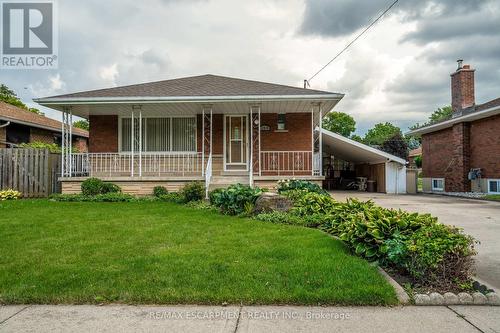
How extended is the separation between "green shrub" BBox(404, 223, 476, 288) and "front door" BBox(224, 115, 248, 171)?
409 inches

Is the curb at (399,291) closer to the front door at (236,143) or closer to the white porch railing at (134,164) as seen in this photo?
the white porch railing at (134,164)

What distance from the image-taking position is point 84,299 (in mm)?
→ 3512

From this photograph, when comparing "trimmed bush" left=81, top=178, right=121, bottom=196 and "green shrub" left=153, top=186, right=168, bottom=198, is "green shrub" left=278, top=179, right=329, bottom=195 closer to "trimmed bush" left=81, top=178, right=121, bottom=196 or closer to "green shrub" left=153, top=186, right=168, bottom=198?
"green shrub" left=153, top=186, right=168, bottom=198

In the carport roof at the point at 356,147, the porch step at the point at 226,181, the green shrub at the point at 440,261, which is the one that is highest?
the carport roof at the point at 356,147

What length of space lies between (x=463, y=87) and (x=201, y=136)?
14840 millimetres

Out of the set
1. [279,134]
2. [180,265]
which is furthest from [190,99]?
[180,265]

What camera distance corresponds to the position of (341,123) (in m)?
58.1

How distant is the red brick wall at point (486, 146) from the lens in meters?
15.4

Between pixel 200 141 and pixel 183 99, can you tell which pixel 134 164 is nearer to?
pixel 200 141

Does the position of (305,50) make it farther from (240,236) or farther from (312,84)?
(240,236)

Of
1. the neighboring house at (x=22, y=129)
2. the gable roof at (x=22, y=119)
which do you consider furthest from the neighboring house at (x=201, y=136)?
the neighboring house at (x=22, y=129)

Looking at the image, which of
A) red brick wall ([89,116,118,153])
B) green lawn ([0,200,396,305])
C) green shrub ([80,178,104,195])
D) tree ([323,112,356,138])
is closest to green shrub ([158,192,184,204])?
green shrub ([80,178,104,195])

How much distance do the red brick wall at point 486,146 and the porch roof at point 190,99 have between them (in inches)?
314

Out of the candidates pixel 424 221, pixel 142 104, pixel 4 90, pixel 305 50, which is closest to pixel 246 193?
pixel 424 221
